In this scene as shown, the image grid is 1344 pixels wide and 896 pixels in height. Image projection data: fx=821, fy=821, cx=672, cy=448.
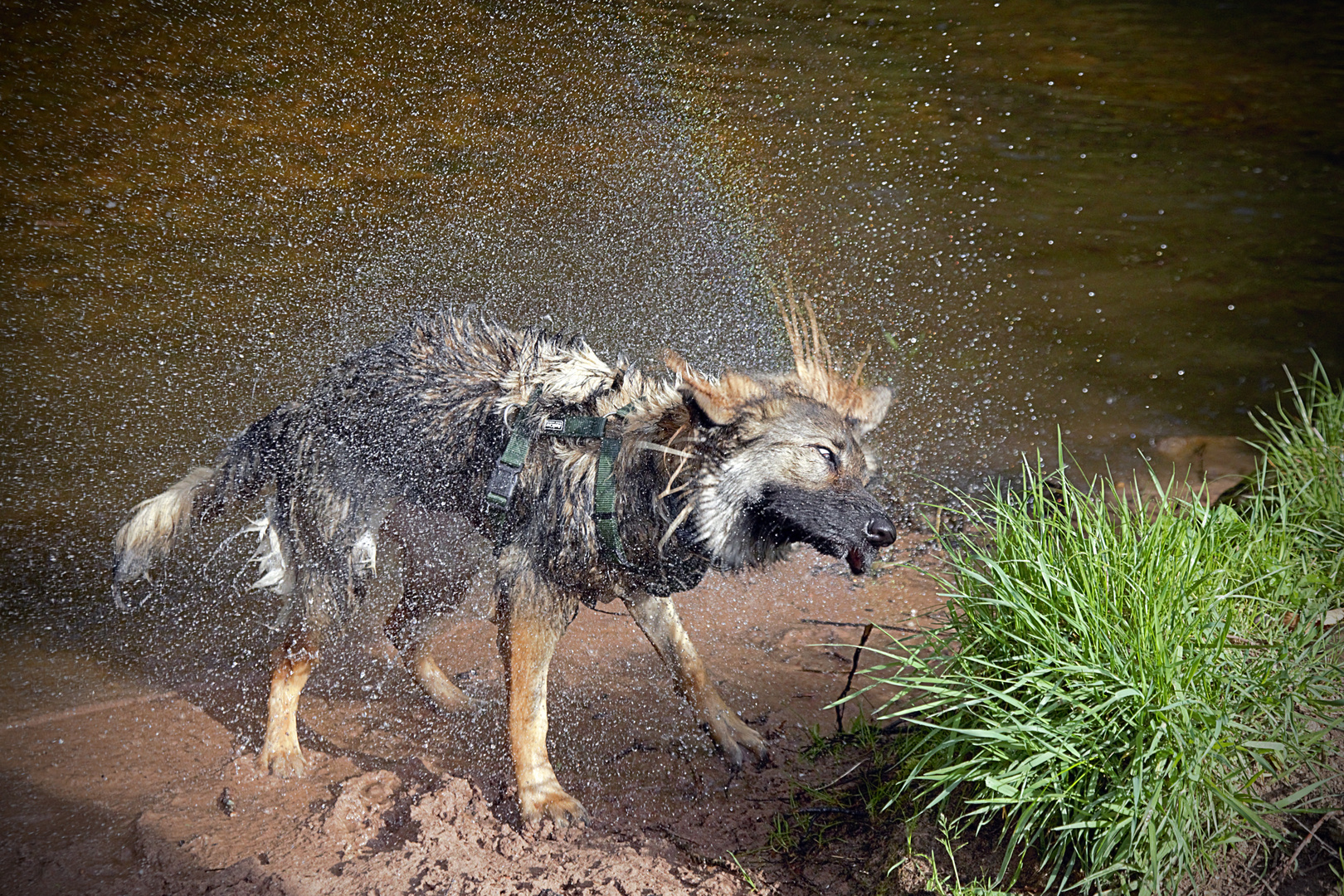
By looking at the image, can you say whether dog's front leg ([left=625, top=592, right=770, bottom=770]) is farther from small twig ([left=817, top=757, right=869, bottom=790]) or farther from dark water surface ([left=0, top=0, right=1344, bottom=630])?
dark water surface ([left=0, top=0, right=1344, bottom=630])

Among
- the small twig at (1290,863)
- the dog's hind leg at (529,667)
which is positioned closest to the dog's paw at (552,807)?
the dog's hind leg at (529,667)

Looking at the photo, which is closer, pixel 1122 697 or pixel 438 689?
pixel 1122 697

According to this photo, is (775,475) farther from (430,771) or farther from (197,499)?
(197,499)

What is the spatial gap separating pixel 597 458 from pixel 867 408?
1.05 metres

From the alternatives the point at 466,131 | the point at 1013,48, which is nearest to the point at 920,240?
the point at 1013,48

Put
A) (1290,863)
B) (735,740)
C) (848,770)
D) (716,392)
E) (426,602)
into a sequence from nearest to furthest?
1. (1290,863)
2. (716,392)
3. (848,770)
4. (735,740)
5. (426,602)

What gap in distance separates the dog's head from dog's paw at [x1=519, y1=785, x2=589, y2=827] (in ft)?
3.51

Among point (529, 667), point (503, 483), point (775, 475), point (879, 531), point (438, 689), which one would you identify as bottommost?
point (438, 689)

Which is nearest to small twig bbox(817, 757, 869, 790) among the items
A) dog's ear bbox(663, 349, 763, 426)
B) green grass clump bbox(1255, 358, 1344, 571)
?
dog's ear bbox(663, 349, 763, 426)

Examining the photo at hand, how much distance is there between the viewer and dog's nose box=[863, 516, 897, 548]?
2.73 m

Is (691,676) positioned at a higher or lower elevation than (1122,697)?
lower

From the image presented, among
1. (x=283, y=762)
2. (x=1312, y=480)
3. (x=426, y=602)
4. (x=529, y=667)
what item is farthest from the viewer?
(x=426, y=602)

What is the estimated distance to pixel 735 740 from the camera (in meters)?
3.38

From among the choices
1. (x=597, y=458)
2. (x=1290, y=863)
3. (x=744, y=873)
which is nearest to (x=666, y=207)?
(x=597, y=458)
